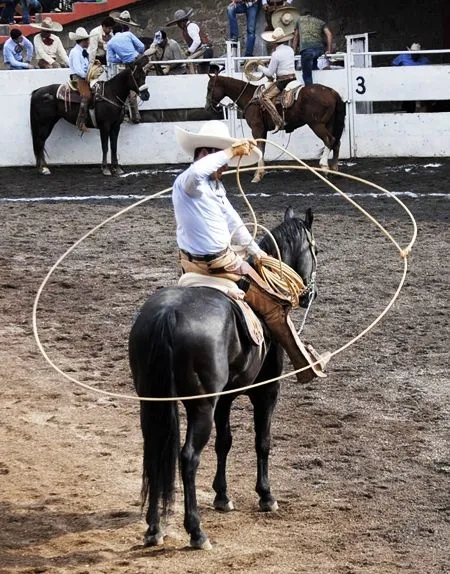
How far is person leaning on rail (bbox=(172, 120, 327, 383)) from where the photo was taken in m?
6.85

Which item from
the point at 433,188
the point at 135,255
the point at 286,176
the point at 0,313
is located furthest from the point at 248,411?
the point at 286,176

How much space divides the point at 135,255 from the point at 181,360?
8.00 metres

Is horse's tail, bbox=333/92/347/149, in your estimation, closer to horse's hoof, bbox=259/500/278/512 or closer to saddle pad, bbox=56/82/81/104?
saddle pad, bbox=56/82/81/104

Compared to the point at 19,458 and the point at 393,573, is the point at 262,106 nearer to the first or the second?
the point at 19,458

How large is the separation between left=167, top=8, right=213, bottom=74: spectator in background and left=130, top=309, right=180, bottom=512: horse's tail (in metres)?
16.7

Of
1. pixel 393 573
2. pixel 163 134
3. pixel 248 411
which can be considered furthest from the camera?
pixel 163 134

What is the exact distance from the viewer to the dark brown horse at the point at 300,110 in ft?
64.6

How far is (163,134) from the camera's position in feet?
71.3

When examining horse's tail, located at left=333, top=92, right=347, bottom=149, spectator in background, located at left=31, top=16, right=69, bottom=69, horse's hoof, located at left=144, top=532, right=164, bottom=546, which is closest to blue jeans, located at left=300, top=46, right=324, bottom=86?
horse's tail, located at left=333, top=92, right=347, bottom=149

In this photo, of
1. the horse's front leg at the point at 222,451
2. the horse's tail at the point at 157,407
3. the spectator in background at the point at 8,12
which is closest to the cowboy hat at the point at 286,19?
the spectator in background at the point at 8,12

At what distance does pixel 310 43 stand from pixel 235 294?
47.4 feet

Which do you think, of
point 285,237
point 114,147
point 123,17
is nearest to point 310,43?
point 114,147

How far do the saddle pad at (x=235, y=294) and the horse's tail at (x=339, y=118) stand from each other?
42.5ft

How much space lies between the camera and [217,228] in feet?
23.2
